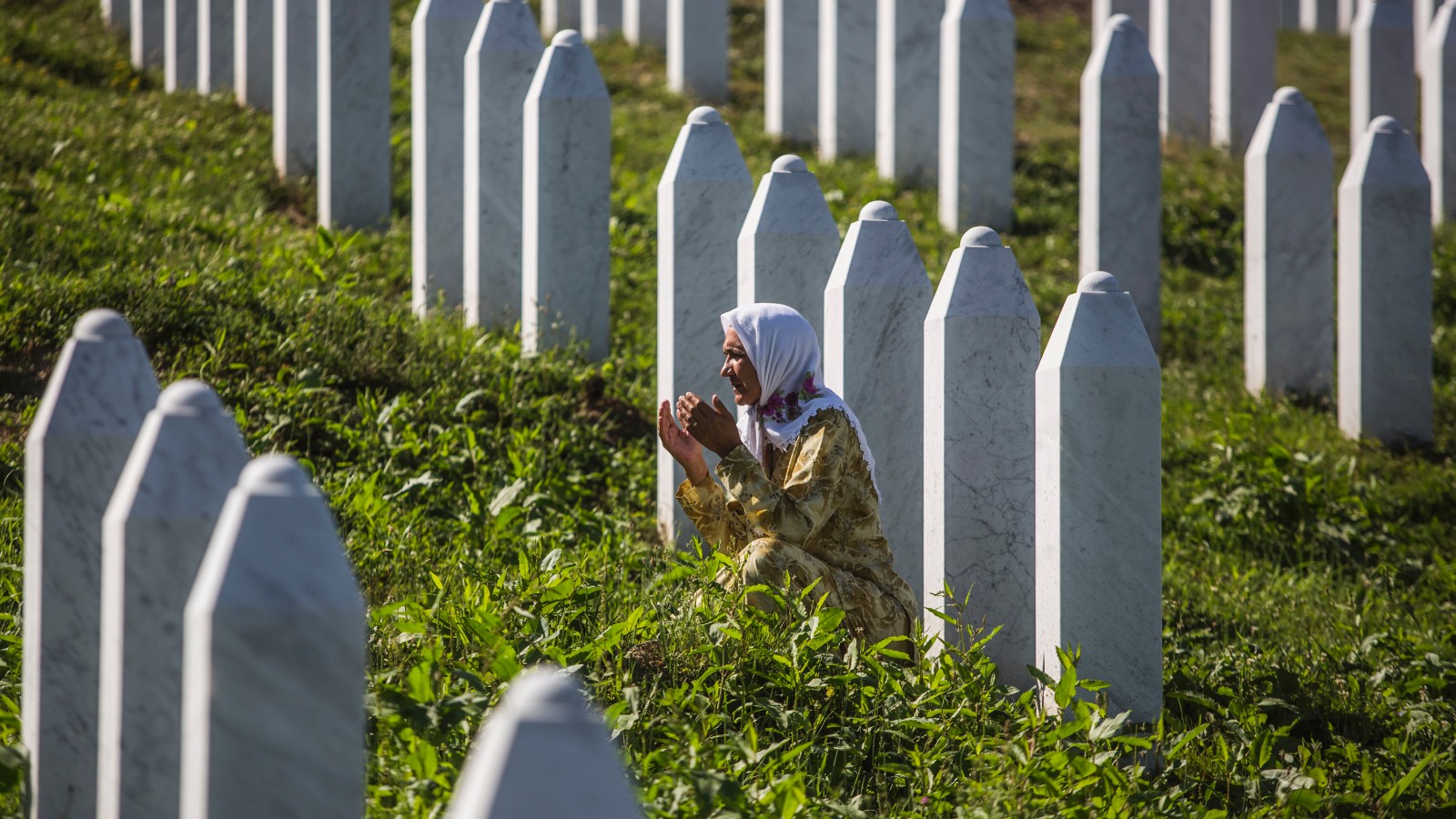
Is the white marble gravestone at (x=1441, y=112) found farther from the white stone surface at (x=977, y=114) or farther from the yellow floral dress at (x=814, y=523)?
the yellow floral dress at (x=814, y=523)

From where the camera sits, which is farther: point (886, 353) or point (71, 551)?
point (886, 353)

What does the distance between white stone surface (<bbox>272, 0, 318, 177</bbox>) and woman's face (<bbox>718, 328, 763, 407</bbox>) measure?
4653 mm

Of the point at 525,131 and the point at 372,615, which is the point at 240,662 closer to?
the point at 372,615

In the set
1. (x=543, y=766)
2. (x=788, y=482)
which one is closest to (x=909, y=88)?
(x=788, y=482)

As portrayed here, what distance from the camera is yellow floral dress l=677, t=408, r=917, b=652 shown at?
12.6ft

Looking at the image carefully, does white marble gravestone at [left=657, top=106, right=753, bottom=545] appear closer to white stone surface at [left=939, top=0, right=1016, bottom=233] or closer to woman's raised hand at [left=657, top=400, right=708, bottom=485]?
woman's raised hand at [left=657, top=400, right=708, bottom=485]

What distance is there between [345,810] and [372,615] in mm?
1183

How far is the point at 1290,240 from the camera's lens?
722 cm

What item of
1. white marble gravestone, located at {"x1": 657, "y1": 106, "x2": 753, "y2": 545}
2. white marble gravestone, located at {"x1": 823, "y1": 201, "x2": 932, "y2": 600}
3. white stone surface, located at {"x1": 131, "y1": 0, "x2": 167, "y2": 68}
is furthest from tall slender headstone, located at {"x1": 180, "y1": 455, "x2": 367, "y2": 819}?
white stone surface, located at {"x1": 131, "y1": 0, "x2": 167, "y2": 68}

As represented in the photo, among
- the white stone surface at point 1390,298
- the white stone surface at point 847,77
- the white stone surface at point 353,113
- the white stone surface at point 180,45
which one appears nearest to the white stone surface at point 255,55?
the white stone surface at point 180,45

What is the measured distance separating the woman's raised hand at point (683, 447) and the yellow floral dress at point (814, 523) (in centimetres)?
4

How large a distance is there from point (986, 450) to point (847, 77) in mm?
6092

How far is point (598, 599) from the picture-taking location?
387cm

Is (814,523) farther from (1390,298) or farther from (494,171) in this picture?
(1390,298)
